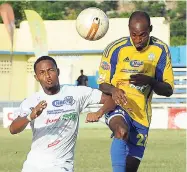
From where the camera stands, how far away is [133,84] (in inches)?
318

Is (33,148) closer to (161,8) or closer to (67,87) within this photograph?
(67,87)

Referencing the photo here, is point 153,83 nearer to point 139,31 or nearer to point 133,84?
point 133,84

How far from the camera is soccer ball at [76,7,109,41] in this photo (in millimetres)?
11269

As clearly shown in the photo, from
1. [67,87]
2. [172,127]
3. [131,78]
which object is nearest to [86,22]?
[131,78]

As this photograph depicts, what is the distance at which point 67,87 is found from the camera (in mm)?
6812

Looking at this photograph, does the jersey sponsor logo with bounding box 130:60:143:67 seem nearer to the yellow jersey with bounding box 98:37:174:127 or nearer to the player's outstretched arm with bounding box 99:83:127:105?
the yellow jersey with bounding box 98:37:174:127

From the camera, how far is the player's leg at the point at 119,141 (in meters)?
7.93

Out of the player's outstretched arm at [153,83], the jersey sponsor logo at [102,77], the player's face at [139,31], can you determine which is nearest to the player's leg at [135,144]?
the player's outstretched arm at [153,83]

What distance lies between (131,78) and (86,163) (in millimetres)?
5328

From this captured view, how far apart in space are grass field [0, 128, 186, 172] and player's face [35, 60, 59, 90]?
559cm

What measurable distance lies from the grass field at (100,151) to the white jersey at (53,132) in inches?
212

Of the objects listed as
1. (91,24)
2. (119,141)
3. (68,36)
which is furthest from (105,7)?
(119,141)

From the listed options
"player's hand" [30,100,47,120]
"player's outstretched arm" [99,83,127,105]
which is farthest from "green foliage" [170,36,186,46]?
"player's hand" [30,100,47,120]

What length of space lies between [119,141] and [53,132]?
5.38ft
